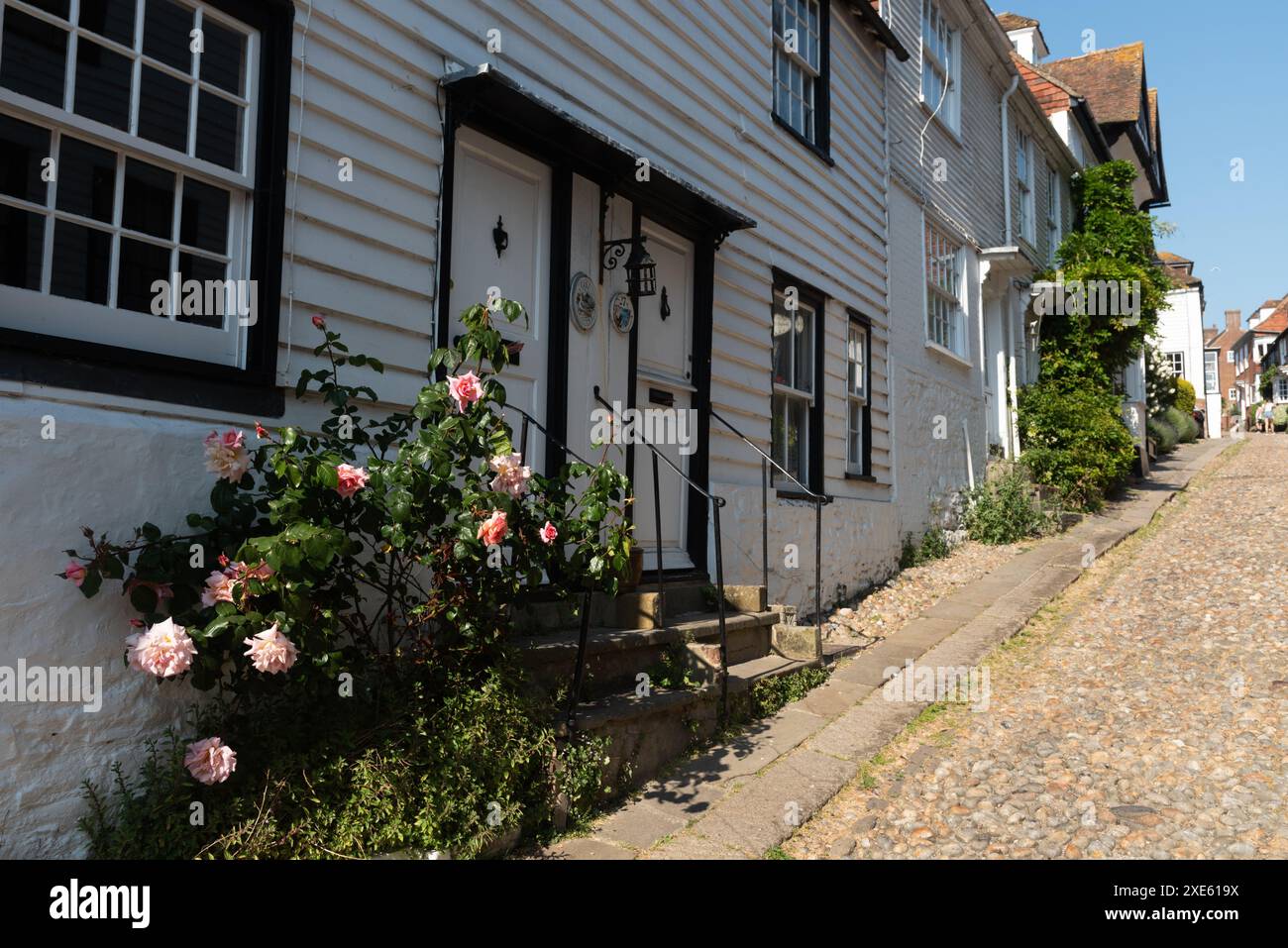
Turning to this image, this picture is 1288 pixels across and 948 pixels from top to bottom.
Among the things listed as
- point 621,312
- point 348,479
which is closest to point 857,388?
Result: point 621,312

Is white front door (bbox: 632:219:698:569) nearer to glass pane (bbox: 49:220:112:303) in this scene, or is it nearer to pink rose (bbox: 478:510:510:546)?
pink rose (bbox: 478:510:510:546)

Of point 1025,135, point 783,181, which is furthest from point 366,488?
point 1025,135

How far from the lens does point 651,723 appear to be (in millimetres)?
4543

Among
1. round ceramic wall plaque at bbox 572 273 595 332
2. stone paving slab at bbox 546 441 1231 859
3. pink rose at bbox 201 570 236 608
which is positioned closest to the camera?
pink rose at bbox 201 570 236 608

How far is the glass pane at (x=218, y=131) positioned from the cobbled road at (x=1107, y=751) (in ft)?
12.5

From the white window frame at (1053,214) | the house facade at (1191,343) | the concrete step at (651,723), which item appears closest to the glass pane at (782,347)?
the concrete step at (651,723)

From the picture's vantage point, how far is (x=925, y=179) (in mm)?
A: 11844

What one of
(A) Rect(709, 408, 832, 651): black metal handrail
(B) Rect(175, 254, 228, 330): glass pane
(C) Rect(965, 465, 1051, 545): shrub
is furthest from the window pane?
(B) Rect(175, 254, 228, 330): glass pane

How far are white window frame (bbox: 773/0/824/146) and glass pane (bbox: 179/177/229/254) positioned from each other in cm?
579

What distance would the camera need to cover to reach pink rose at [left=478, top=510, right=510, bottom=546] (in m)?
3.29

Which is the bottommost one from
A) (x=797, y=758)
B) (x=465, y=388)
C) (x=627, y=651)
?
(x=797, y=758)

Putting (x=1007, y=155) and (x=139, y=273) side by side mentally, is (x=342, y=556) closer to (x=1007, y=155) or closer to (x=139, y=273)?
(x=139, y=273)

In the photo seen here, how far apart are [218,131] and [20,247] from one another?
95 cm

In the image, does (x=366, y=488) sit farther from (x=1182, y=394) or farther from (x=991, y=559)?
(x=1182, y=394)
